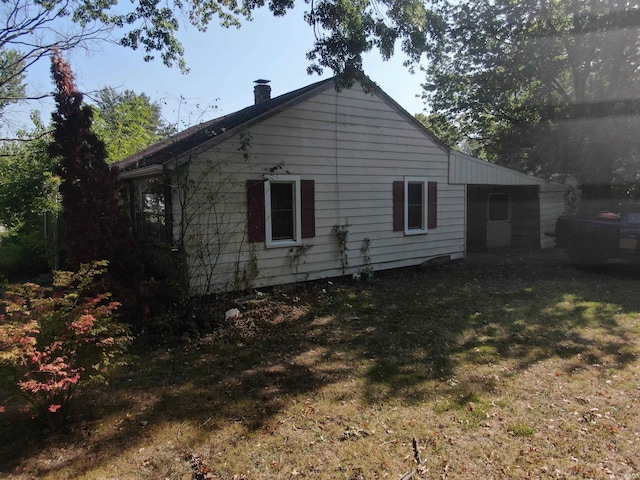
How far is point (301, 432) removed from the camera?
350 cm

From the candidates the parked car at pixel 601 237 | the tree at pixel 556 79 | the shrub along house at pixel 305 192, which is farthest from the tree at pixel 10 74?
the parked car at pixel 601 237

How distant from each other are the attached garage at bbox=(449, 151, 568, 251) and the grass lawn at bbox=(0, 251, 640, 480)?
7906 mm

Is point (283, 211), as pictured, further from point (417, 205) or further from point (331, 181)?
point (417, 205)

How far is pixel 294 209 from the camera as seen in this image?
8352 mm

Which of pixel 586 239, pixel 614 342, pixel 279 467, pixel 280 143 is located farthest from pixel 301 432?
pixel 586 239

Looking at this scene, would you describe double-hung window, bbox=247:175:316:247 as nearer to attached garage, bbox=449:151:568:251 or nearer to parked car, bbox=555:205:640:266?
parked car, bbox=555:205:640:266

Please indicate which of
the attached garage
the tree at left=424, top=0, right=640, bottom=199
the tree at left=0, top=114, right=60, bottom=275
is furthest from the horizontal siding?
the tree at left=424, top=0, right=640, bottom=199

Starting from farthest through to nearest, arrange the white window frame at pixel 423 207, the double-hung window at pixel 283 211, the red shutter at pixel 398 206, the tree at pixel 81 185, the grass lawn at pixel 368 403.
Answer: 1. the white window frame at pixel 423 207
2. the red shutter at pixel 398 206
3. the double-hung window at pixel 283 211
4. the tree at pixel 81 185
5. the grass lawn at pixel 368 403

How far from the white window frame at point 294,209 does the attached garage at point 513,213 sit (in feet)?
25.5

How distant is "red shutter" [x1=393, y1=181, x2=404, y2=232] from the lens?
10.0 meters

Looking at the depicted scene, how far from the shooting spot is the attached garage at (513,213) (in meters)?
14.4

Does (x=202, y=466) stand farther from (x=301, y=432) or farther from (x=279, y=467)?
(x=301, y=432)

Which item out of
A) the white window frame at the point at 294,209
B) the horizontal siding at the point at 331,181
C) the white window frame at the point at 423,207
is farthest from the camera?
the white window frame at the point at 423,207

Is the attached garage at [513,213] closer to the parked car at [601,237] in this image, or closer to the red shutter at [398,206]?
the parked car at [601,237]
